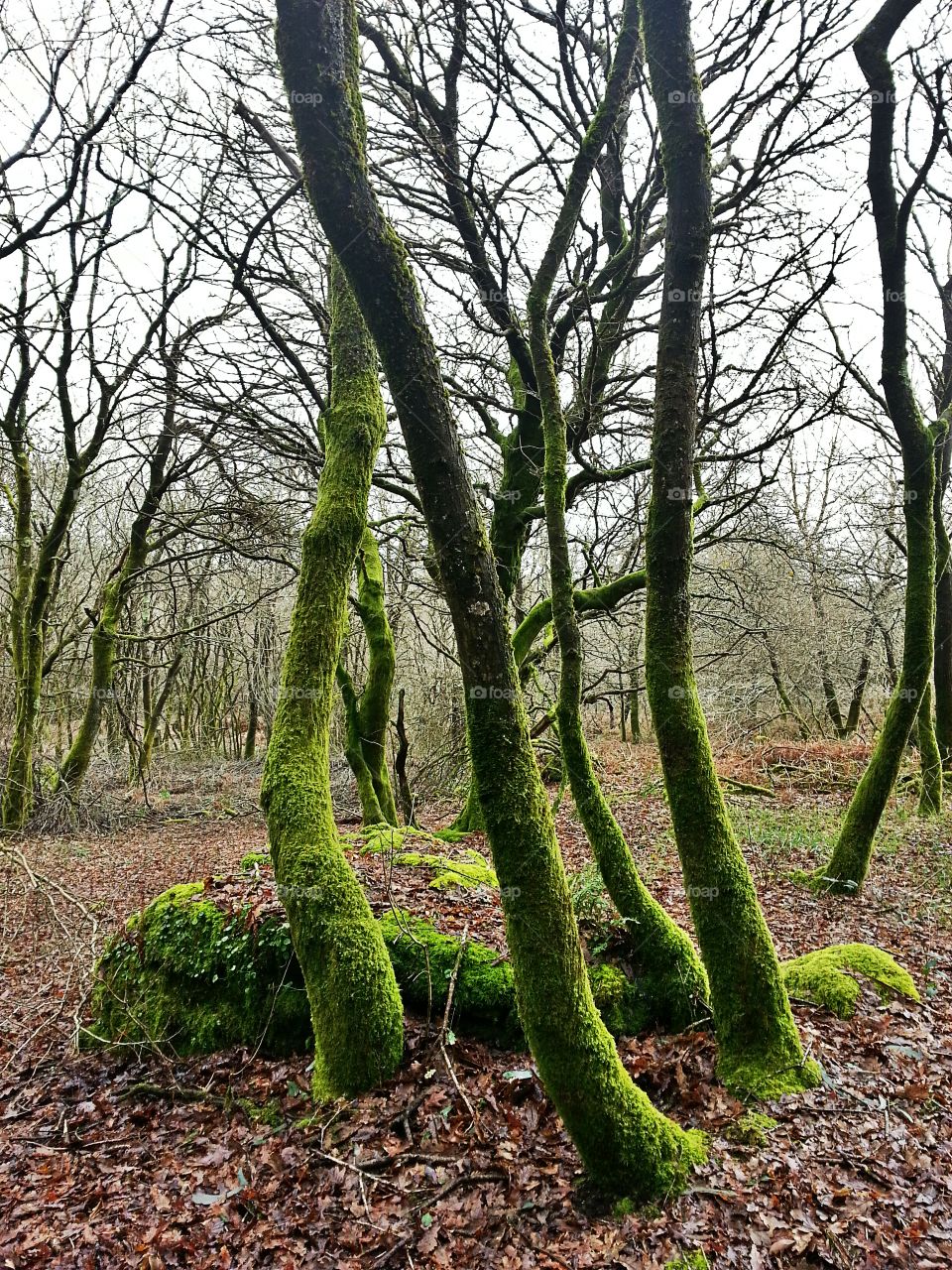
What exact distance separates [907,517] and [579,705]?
4.28 meters

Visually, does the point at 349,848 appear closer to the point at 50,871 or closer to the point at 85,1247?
the point at 85,1247

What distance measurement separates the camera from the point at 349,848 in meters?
6.18

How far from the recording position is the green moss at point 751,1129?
317 centimetres

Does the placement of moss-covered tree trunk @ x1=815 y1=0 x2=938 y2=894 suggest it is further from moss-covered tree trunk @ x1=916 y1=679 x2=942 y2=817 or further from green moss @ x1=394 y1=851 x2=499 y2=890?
green moss @ x1=394 y1=851 x2=499 y2=890

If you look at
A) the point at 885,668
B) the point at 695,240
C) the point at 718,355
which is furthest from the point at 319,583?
the point at 885,668

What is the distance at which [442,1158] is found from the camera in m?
3.28

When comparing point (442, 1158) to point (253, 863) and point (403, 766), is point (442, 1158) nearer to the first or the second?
point (253, 863)

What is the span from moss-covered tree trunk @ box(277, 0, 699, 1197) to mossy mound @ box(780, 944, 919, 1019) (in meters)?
1.77

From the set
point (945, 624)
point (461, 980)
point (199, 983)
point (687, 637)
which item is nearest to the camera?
point (687, 637)

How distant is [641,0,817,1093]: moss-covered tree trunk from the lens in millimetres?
3621
